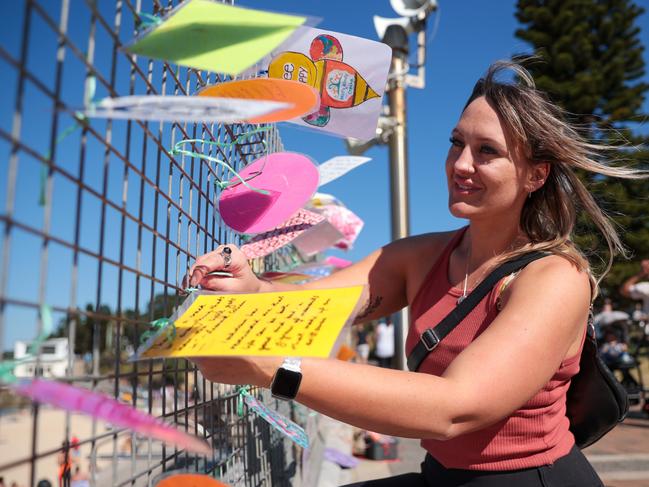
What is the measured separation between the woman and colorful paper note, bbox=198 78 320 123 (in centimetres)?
41

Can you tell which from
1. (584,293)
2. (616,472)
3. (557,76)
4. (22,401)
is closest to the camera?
(22,401)

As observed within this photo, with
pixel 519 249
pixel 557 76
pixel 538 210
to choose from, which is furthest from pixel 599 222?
pixel 557 76

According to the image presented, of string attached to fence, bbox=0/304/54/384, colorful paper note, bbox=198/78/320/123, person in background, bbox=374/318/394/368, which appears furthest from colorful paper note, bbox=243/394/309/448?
person in background, bbox=374/318/394/368

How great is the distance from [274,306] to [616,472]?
15.0 ft

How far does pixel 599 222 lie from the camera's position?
1875 mm

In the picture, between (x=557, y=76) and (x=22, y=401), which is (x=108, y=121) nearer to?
(x=22, y=401)

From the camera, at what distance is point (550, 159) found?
5.63 feet

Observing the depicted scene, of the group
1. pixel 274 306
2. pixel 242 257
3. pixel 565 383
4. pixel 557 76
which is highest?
pixel 557 76

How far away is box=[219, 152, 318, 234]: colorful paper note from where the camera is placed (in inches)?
64.6

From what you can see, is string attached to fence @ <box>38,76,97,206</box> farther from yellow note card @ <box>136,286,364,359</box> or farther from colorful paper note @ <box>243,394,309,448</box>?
colorful paper note @ <box>243,394,309,448</box>

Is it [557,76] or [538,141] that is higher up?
[557,76]

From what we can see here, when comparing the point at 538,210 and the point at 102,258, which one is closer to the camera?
the point at 102,258

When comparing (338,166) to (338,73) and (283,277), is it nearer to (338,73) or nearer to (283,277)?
(283,277)

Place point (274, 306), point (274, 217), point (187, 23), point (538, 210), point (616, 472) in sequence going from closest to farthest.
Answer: point (187, 23), point (274, 306), point (274, 217), point (538, 210), point (616, 472)
